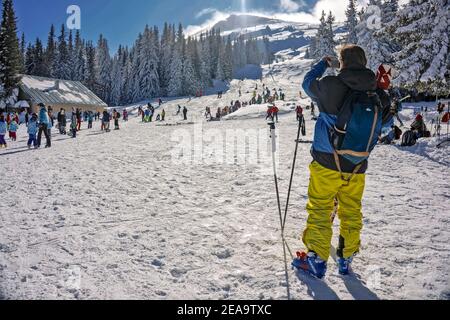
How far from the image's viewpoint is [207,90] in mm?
88688

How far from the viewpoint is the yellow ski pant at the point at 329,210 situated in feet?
10.1

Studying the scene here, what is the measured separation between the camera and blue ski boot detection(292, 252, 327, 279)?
10.1 ft

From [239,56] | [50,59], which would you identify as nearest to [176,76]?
[50,59]

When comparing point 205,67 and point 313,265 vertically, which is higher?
point 205,67

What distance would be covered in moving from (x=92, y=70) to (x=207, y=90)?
95.0ft

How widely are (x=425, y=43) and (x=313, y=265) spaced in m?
14.9

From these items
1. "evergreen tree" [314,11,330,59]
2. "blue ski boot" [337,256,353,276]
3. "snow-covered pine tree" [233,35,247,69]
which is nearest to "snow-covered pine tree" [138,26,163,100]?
"evergreen tree" [314,11,330,59]

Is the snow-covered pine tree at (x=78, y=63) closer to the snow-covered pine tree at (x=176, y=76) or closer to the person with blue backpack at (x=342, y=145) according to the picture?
the snow-covered pine tree at (x=176, y=76)

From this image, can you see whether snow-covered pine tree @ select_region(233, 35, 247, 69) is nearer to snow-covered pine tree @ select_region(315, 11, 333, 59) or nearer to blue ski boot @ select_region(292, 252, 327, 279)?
snow-covered pine tree @ select_region(315, 11, 333, 59)

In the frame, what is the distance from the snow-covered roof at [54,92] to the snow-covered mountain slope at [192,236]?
47463 mm

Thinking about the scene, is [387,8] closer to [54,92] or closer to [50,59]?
[54,92]

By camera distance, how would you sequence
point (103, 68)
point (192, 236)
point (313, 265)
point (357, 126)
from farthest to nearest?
point (103, 68) → point (192, 236) → point (313, 265) → point (357, 126)

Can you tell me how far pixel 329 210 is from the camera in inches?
122
